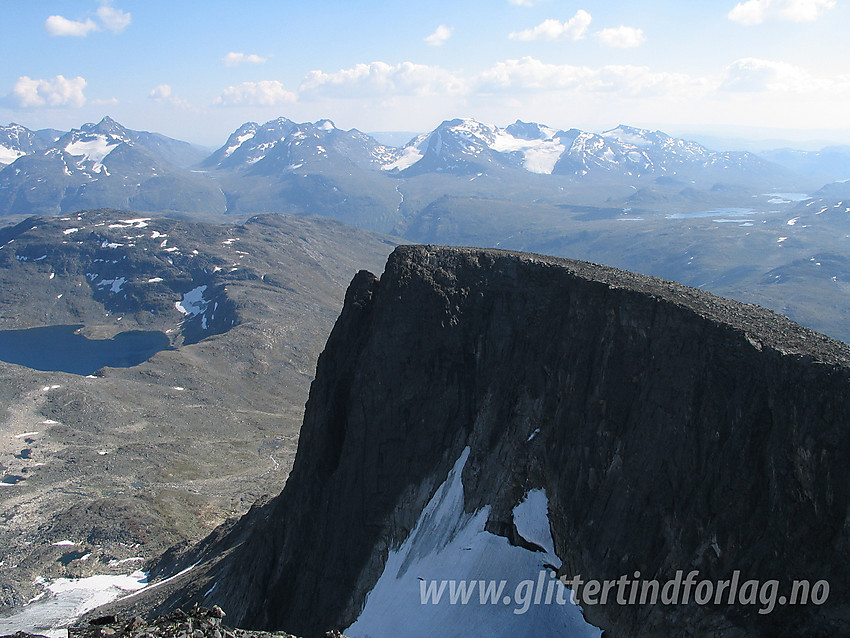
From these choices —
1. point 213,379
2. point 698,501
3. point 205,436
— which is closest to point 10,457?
point 205,436

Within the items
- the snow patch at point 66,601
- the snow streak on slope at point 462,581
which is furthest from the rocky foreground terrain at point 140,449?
the snow streak on slope at point 462,581

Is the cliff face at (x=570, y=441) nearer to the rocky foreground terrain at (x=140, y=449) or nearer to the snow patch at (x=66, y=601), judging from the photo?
the snow patch at (x=66, y=601)

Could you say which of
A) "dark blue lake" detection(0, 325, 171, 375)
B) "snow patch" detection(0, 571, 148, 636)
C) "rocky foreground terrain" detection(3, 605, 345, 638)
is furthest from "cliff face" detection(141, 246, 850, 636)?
"dark blue lake" detection(0, 325, 171, 375)

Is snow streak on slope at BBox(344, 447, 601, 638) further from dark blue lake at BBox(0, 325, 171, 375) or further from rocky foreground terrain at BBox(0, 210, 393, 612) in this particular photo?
dark blue lake at BBox(0, 325, 171, 375)

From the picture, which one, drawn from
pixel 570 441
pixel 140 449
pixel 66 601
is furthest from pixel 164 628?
pixel 140 449

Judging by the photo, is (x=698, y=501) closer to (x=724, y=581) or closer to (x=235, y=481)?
(x=724, y=581)
